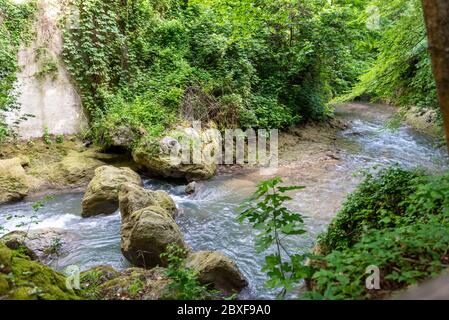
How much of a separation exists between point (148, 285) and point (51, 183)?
6170 millimetres

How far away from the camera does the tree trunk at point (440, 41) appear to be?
2016 millimetres

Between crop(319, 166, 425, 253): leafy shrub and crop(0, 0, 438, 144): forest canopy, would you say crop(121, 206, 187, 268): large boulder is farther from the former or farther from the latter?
crop(0, 0, 438, 144): forest canopy

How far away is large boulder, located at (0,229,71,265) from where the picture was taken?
514cm

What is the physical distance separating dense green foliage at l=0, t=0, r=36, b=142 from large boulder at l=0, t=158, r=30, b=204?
1.02 metres

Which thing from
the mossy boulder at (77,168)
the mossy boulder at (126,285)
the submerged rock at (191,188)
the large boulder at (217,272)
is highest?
the mossy boulder at (77,168)

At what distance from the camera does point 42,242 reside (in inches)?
226

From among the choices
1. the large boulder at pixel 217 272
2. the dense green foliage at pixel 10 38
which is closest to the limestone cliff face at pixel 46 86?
the dense green foliage at pixel 10 38

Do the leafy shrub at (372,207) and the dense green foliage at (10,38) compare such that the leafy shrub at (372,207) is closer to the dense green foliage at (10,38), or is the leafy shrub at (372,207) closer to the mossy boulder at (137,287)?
the mossy boulder at (137,287)

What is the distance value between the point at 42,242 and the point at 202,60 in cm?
841

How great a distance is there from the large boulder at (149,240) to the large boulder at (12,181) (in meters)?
4.15

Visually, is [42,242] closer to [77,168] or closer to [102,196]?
[102,196]

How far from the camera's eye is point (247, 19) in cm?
1001
